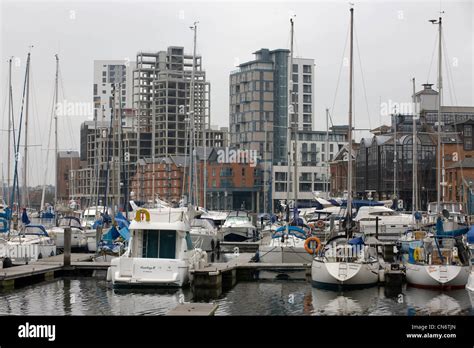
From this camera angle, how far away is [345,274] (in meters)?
30.2

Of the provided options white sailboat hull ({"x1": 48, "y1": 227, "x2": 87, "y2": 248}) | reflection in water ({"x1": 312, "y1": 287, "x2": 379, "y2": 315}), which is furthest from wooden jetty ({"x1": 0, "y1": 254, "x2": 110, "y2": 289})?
reflection in water ({"x1": 312, "y1": 287, "x2": 379, "y2": 315})

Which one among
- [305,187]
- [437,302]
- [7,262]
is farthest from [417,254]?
[305,187]

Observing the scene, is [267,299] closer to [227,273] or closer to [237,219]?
[227,273]

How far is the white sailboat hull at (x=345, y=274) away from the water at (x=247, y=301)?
0.35 m

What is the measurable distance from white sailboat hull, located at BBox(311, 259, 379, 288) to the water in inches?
13.9

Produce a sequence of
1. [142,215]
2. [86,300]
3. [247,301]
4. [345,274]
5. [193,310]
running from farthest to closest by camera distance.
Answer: [142,215] < [345,274] < [247,301] < [86,300] < [193,310]

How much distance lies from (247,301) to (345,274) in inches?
171

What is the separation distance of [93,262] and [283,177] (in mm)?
110637

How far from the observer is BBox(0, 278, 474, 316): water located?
26.2 metres

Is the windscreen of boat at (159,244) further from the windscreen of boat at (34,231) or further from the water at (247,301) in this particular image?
the windscreen of boat at (34,231)

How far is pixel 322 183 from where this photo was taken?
148 meters

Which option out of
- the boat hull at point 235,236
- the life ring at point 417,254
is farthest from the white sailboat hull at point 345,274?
the boat hull at point 235,236
